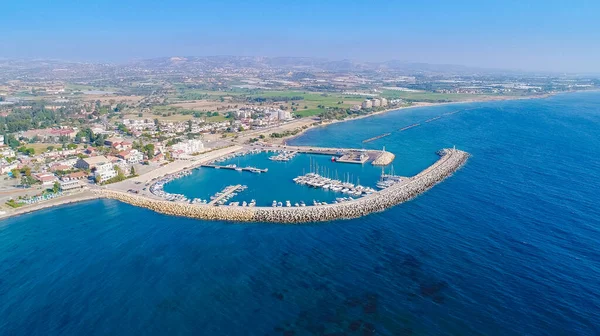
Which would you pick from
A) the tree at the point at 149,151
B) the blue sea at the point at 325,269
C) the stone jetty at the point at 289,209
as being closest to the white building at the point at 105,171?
the stone jetty at the point at 289,209

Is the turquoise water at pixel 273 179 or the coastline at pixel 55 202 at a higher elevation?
the turquoise water at pixel 273 179

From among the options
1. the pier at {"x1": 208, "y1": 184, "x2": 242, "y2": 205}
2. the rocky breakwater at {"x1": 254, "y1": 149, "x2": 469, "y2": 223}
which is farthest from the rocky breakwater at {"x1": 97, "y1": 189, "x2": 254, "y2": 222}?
the pier at {"x1": 208, "y1": 184, "x2": 242, "y2": 205}

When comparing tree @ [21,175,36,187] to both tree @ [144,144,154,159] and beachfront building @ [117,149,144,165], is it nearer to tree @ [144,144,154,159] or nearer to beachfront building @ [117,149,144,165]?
beachfront building @ [117,149,144,165]

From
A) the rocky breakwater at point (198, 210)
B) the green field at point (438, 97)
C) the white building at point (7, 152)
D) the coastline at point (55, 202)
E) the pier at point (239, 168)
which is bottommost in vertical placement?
the coastline at point (55, 202)

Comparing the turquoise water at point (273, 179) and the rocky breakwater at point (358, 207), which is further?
the turquoise water at point (273, 179)

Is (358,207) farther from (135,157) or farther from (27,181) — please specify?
(27,181)

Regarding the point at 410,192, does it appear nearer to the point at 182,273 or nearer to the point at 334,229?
the point at 334,229

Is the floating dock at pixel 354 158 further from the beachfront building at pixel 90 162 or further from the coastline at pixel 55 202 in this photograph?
the coastline at pixel 55 202
